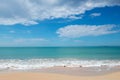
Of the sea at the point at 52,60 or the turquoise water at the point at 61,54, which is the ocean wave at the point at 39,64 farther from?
the turquoise water at the point at 61,54

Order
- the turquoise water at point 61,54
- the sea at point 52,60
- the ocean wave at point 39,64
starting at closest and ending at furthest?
the ocean wave at point 39,64 < the sea at point 52,60 < the turquoise water at point 61,54

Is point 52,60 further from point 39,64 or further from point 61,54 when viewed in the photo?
point 61,54

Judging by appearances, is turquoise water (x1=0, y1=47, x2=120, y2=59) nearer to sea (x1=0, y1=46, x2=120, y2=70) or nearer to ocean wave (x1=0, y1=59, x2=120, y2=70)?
sea (x1=0, y1=46, x2=120, y2=70)

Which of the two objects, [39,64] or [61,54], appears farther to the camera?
[61,54]

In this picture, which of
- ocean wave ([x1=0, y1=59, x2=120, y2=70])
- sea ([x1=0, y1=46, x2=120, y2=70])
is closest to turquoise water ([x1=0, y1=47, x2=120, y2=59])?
sea ([x1=0, y1=46, x2=120, y2=70])

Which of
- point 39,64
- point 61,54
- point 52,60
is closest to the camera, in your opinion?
point 39,64

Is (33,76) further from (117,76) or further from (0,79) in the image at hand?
(117,76)

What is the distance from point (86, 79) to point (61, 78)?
89cm

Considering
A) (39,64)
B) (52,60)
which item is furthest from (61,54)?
(39,64)

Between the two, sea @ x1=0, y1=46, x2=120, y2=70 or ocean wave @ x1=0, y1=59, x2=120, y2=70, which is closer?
ocean wave @ x1=0, y1=59, x2=120, y2=70

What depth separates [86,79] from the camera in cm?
718

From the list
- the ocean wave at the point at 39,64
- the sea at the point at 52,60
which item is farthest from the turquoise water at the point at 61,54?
the ocean wave at the point at 39,64

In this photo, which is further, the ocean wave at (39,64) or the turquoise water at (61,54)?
the turquoise water at (61,54)

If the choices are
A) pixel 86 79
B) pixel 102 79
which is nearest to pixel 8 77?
pixel 86 79
